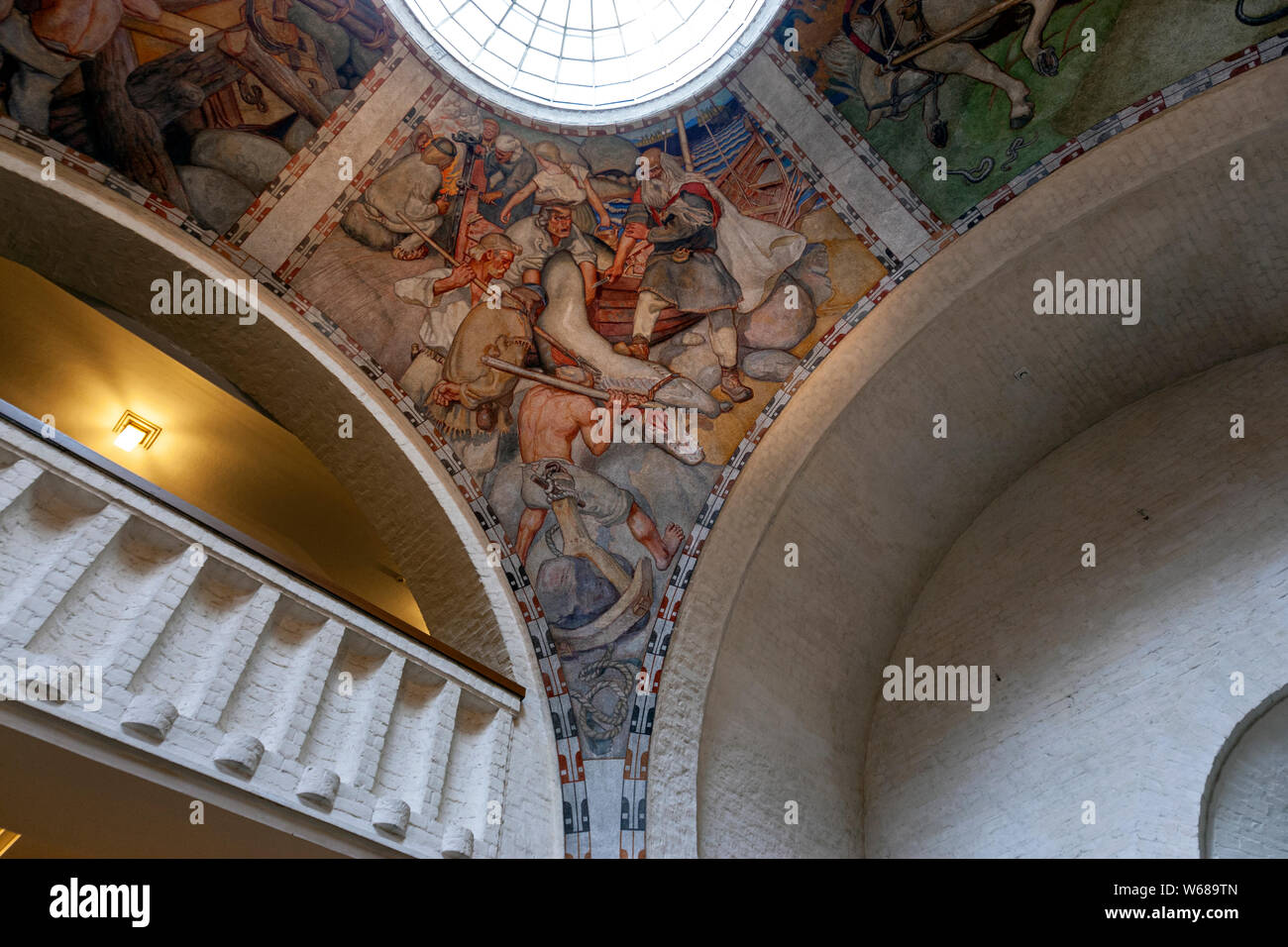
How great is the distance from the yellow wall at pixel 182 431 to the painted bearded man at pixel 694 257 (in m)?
2.94

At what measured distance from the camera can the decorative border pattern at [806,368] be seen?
6371mm

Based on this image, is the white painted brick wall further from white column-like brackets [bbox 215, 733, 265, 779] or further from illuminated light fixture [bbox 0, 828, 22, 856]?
illuminated light fixture [bbox 0, 828, 22, 856]

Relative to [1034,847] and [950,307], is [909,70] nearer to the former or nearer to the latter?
[950,307]

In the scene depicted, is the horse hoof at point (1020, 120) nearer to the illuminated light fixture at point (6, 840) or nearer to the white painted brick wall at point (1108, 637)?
the white painted brick wall at point (1108, 637)

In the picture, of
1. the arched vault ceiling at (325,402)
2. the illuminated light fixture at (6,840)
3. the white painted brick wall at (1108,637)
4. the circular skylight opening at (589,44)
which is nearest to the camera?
the illuminated light fixture at (6,840)

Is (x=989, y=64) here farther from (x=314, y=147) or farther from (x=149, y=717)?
(x=149, y=717)

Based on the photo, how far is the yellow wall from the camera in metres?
7.74

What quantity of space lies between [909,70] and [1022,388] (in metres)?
2.33

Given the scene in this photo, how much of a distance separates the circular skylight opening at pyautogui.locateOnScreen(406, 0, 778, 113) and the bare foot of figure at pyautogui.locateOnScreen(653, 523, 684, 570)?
2973mm

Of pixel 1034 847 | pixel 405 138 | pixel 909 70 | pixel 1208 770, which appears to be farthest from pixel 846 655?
pixel 405 138

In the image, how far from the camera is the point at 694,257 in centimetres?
757

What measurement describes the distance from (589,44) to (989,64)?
3104 mm

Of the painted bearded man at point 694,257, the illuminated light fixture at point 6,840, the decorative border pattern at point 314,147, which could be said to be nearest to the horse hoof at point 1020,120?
the painted bearded man at point 694,257

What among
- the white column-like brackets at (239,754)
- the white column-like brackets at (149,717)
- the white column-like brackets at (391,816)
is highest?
the white column-like brackets at (149,717)
